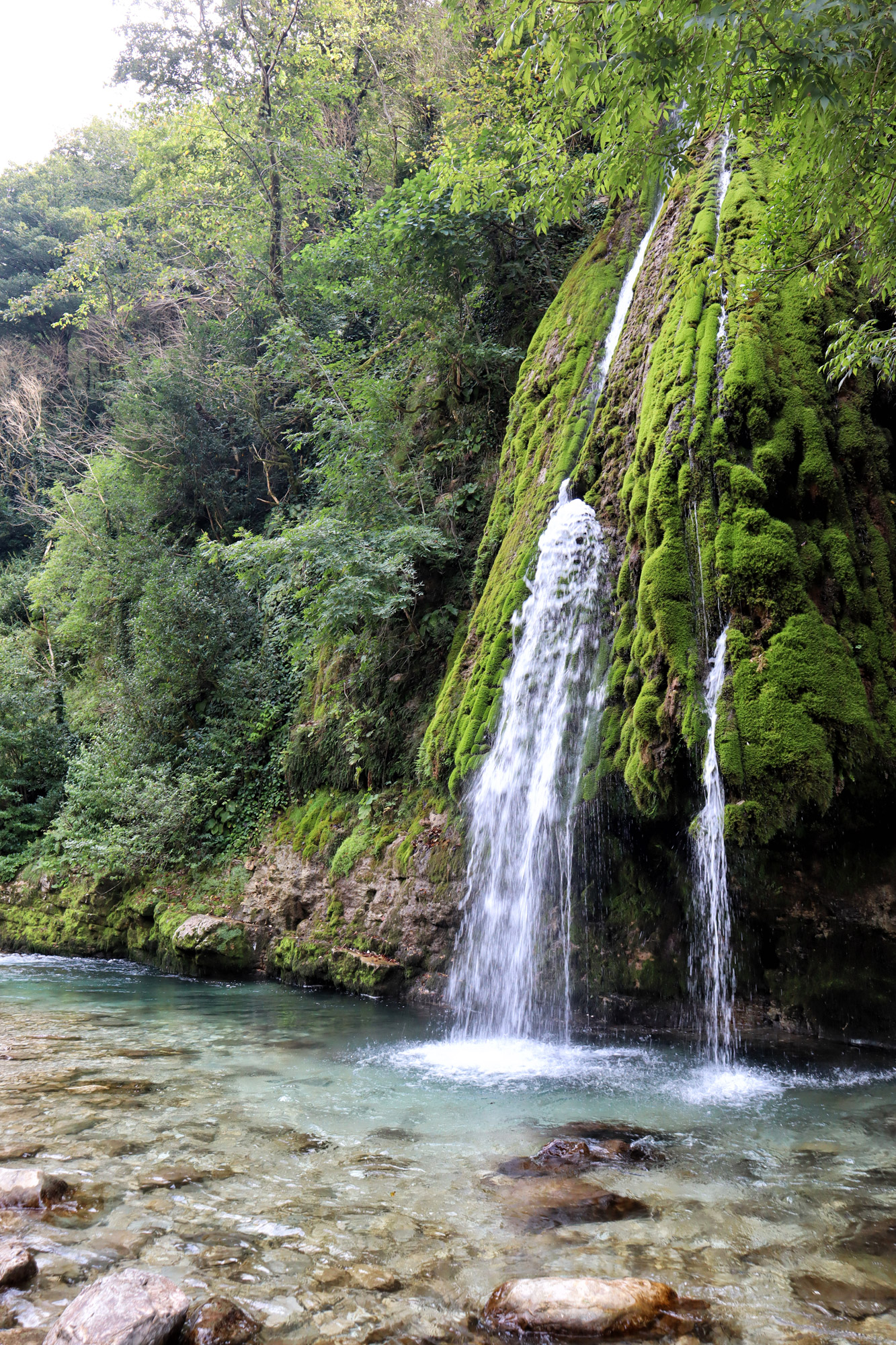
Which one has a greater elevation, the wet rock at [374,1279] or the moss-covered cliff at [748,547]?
the moss-covered cliff at [748,547]

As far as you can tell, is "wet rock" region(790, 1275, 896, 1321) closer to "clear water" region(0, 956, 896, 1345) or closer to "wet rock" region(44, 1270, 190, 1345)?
"clear water" region(0, 956, 896, 1345)

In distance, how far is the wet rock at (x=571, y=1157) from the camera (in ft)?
11.4

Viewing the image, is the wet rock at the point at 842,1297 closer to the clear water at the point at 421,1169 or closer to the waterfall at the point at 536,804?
the clear water at the point at 421,1169

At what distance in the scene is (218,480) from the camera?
57.4ft

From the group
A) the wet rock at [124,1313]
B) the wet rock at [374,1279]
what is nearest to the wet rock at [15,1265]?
the wet rock at [124,1313]

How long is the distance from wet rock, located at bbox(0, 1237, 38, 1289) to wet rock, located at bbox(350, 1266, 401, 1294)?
39.7 inches

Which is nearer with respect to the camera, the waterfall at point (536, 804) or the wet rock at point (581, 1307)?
the wet rock at point (581, 1307)

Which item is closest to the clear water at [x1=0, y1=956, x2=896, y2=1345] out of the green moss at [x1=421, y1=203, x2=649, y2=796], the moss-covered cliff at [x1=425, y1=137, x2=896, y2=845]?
the moss-covered cliff at [x1=425, y1=137, x2=896, y2=845]

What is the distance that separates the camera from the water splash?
8289 mm

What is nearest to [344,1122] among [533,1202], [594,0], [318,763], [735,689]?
[533,1202]

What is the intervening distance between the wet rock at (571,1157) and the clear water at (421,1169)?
4.7 inches

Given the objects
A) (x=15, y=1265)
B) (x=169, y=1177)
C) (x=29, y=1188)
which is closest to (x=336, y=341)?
(x=169, y=1177)

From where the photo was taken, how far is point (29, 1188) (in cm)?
300

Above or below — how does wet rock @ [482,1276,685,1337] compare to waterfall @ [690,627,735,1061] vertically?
below
